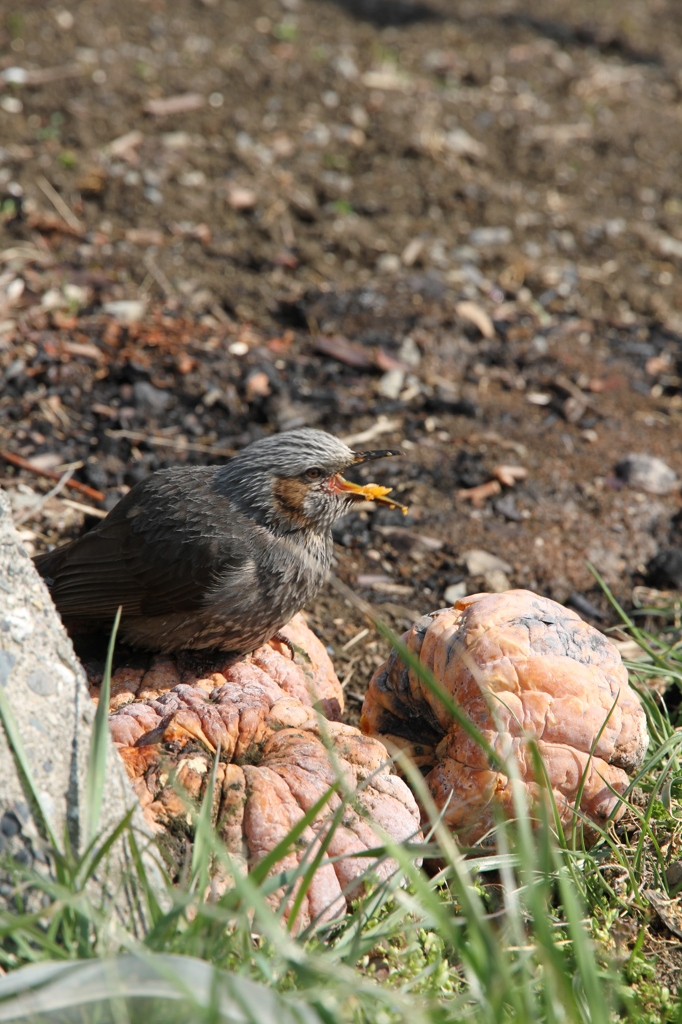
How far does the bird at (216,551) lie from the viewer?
3654 mm

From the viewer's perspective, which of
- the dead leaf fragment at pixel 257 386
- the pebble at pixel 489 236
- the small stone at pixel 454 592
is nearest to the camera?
the small stone at pixel 454 592

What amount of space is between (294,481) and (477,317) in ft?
8.95

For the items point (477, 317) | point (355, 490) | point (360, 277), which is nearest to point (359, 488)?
point (355, 490)

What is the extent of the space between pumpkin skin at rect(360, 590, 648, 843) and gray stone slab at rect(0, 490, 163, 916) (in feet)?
3.08

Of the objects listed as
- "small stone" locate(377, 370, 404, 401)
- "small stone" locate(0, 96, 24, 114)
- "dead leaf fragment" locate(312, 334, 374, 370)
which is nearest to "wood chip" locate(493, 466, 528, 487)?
"small stone" locate(377, 370, 404, 401)

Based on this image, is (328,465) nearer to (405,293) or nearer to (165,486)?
(165,486)

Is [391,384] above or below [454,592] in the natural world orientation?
above

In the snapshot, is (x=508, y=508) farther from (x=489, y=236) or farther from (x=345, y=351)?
(x=489, y=236)

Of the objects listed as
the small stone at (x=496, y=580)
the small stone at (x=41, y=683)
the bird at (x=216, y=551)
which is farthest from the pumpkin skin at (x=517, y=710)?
the small stone at (x=496, y=580)

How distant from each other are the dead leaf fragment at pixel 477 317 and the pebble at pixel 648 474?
1.35 meters

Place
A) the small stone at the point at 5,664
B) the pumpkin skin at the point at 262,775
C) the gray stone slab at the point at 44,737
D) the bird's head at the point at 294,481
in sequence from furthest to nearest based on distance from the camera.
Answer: the bird's head at the point at 294,481 < the pumpkin skin at the point at 262,775 < the small stone at the point at 5,664 < the gray stone slab at the point at 44,737

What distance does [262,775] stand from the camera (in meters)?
2.62

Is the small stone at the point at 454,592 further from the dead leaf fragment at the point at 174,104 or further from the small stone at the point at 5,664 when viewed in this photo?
the dead leaf fragment at the point at 174,104

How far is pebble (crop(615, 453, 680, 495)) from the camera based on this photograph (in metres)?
5.09
